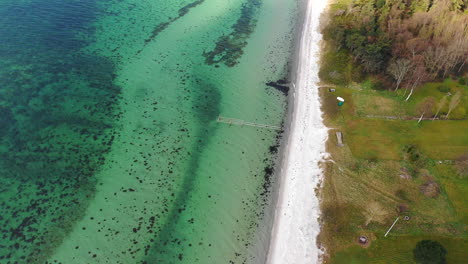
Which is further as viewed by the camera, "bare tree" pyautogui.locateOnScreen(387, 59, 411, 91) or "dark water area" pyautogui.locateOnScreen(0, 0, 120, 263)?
"bare tree" pyautogui.locateOnScreen(387, 59, 411, 91)

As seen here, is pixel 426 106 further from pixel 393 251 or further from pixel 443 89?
pixel 393 251

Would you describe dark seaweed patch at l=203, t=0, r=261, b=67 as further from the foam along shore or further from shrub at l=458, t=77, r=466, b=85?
shrub at l=458, t=77, r=466, b=85

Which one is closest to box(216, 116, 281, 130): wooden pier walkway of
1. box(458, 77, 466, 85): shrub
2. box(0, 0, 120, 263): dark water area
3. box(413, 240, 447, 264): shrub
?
box(0, 0, 120, 263): dark water area

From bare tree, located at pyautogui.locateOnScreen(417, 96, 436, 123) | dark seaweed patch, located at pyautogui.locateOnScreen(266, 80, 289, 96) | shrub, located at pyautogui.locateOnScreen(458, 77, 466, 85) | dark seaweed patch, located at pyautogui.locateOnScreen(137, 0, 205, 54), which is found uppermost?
dark seaweed patch, located at pyautogui.locateOnScreen(137, 0, 205, 54)

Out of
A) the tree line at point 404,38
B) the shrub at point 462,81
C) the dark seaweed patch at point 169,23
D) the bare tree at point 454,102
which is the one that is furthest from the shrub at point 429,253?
the dark seaweed patch at point 169,23

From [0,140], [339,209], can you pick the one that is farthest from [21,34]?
[339,209]

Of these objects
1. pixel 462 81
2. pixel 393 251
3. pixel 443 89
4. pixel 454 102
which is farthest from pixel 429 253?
pixel 462 81

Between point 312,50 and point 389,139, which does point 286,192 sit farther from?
point 312,50
